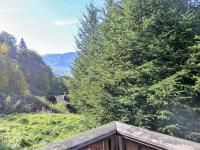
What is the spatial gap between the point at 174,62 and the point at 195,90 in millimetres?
669

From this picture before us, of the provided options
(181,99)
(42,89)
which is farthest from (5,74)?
(181,99)

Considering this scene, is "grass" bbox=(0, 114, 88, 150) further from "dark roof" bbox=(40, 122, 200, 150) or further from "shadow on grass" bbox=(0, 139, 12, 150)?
"dark roof" bbox=(40, 122, 200, 150)

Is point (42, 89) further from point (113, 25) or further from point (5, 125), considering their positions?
point (113, 25)

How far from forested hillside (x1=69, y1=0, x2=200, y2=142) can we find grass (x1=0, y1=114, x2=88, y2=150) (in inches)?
81.8

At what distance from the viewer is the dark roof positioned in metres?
1.22

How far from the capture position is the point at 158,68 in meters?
5.08

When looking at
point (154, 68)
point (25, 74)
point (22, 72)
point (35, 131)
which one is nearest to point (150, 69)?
point (154, 68)

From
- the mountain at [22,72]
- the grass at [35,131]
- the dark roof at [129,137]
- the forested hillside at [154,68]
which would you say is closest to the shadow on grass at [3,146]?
the grass at [35,131]

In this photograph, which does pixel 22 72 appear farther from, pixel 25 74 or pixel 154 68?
pixel 154 68

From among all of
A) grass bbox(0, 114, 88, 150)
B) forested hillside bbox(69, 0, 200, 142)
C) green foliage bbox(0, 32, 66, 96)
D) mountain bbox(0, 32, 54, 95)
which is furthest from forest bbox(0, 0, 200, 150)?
green foliage bbox(0, 32, 66, 96)

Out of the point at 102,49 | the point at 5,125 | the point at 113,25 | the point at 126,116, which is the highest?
the point at 113,25

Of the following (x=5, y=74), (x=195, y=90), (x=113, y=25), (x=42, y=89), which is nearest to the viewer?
(x=195, y=90)

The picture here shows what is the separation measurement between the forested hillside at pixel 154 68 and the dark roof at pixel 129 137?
→ 3.45 m

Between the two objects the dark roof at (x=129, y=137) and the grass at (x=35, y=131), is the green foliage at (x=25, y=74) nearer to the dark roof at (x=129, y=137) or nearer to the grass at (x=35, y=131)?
the grass at (x=35, y=131)
